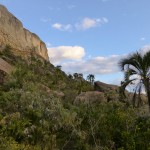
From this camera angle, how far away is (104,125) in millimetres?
10734

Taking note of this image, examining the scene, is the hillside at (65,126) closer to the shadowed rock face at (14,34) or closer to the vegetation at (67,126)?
the vegetation at (67,126)

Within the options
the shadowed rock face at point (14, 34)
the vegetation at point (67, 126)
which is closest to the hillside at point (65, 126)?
the vegetation at point (67, 126)

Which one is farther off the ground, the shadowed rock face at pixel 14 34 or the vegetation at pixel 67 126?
Answer: the shadowed rock face at pixel 14 34

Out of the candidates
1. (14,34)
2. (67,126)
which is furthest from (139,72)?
(14,34)

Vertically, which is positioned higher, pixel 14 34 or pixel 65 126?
pixel 14 34

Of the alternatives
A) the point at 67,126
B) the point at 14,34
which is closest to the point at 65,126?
the point at 67,126

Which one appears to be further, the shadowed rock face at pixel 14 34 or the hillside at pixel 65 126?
the shadowed rock face at pixel 14 34

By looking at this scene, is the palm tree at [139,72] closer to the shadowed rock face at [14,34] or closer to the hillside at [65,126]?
the hillside at [65,126]

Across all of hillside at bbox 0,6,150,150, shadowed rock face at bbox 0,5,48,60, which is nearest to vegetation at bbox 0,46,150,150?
hillside at bbox 0,6,150,150

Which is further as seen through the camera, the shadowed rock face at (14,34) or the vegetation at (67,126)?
the shadowed rock face at (14,34)

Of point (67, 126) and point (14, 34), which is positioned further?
point (14, 34)

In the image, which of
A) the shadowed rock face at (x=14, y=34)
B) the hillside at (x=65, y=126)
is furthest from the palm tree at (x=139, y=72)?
the shadowed rock face at (x=14, y=34)

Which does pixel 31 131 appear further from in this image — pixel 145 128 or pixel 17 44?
pixel 17 44

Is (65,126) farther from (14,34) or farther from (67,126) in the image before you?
(14,34)
